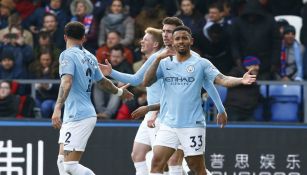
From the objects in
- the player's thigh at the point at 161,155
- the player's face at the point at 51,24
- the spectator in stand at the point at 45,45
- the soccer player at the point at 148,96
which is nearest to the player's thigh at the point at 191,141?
the player's thigh at the point at 161,155

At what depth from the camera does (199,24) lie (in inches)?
810

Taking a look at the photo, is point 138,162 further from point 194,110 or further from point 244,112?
point 244,112

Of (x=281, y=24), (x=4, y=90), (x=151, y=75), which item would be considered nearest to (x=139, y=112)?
(x=151, y=75)

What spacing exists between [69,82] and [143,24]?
5.72 metres

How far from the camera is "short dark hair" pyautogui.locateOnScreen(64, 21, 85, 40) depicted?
15594mm

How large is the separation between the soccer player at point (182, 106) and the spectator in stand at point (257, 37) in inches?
183

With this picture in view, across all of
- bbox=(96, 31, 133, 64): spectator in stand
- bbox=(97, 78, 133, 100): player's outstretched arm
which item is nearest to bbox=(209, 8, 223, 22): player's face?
bbox=(96, 31, 133, 64): spectator in stand

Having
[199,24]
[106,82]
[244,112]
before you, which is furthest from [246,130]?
[106,82]

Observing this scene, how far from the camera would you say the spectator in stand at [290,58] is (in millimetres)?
20031

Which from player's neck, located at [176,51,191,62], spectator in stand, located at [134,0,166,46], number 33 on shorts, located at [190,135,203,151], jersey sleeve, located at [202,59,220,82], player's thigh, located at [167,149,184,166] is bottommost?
player's thigh, located at [167,149,184,166]

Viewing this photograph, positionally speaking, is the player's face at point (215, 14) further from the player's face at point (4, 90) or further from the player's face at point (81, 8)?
the player's face at point (4, 90)

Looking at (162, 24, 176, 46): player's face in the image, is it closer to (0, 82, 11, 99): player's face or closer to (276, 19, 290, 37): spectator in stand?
(0, 82, 11, 99): player's face

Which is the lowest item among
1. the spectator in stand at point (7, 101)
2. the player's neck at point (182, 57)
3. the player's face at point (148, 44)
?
the spectator in stand at point (7, 101)

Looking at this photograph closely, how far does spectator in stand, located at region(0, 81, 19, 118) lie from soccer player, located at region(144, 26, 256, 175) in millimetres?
4602
